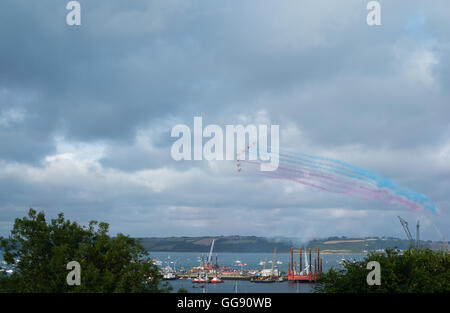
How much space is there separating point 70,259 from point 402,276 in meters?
34.8

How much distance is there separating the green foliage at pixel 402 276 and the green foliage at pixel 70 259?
2089cm

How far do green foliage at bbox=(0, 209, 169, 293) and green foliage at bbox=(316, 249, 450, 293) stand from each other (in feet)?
68.5

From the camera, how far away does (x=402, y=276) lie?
49562 mm

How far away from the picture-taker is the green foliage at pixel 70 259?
1748 inches

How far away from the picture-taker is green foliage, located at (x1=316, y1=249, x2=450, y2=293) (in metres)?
47.6

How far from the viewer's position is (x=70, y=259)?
150 ft

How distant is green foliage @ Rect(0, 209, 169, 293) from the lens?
44.4 meters

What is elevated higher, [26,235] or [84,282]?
[26,235]

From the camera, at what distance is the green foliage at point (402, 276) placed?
4757cm
